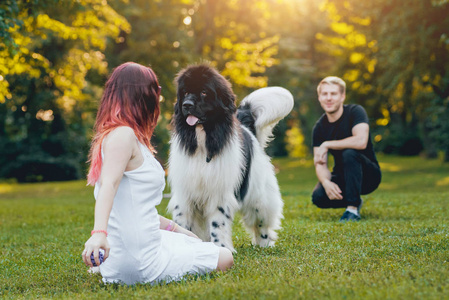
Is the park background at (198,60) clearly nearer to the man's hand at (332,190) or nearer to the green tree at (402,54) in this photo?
the green tree at (402,54)

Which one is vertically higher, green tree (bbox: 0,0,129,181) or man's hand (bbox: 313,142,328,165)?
man's hand (bbox: 313,142,328,165)

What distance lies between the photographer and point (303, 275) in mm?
3596

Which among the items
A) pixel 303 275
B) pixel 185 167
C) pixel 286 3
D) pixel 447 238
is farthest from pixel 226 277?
pixel 286 3

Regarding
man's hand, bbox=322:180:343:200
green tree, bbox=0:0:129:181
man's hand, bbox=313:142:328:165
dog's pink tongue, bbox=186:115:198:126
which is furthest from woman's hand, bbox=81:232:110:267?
green tree, bbox=0:0:129:181

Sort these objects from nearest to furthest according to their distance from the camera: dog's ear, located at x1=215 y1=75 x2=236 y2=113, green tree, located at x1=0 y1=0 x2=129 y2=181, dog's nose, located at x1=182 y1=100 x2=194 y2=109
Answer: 1. dog's nose, located at x1=182 y1=100 x2=194 y2=109
2. dog's ear, located at x1=215 y1=75 x2=236 y2=113
3. green tree, located at x1=0 y1=0 x2=129 y2=181

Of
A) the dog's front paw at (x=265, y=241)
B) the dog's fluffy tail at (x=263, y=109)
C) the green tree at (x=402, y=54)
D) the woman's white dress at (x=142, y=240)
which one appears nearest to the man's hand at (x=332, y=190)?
the dog's fluffy tail at (x=263, y=109)

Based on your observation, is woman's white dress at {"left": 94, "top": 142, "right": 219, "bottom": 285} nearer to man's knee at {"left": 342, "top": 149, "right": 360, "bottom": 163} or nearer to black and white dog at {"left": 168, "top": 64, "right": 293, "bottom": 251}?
black and white dog at {"left": 168, "top": 64, "right": 293, "bottom": 251}

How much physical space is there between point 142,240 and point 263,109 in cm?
276

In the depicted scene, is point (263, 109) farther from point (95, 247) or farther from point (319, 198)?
point (95, 247)

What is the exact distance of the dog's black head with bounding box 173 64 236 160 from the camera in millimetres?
4680

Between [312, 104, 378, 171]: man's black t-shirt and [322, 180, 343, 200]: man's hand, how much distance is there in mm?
424

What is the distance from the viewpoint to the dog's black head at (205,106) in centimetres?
468

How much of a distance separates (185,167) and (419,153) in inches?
1160

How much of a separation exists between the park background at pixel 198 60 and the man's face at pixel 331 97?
8.92 meters
